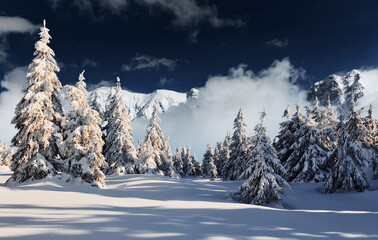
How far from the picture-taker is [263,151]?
13227mm

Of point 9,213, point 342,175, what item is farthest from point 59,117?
point 342,175

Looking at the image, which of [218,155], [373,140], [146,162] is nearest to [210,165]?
[218,155]

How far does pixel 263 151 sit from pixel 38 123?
1600 cm

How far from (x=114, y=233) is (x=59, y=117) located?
15633 mm

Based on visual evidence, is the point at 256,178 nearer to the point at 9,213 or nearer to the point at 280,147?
the point at 9,213

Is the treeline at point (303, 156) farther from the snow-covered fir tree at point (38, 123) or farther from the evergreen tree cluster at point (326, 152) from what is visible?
the snow-covered fir tree at point (38, 123)

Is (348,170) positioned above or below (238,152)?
below

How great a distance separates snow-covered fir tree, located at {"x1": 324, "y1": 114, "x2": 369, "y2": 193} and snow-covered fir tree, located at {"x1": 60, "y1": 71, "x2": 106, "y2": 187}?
1910cm

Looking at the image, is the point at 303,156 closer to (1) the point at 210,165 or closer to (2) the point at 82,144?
(2) the point at 82,144

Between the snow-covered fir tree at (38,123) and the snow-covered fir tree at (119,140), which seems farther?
the snow-covered fir tree at (119,140)

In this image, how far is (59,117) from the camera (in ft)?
58.1

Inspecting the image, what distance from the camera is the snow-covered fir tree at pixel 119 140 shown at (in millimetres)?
28359

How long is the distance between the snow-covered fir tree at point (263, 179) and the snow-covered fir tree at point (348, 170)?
28.4ft

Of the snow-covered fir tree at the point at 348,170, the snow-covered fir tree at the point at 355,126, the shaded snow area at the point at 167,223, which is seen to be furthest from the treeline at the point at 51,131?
the snow-covered fir tree at the point at 355,126
